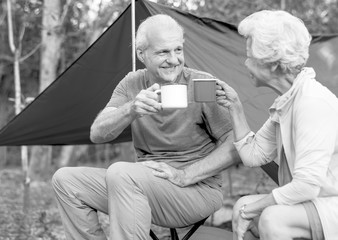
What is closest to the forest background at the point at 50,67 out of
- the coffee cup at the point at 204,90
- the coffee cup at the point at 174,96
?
the coffee cup at the point at 204,90

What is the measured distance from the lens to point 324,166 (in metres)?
2.03

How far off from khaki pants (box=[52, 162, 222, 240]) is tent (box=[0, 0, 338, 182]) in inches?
21.9

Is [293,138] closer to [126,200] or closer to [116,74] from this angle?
[126,200]

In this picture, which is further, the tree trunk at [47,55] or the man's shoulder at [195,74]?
the tree trunk at [47,55]

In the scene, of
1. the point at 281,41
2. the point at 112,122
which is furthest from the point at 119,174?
the point at 281,41

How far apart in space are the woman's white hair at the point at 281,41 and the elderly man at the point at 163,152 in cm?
47

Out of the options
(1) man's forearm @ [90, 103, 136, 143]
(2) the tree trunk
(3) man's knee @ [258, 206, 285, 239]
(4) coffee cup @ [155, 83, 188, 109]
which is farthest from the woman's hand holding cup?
(2) the tree trunk

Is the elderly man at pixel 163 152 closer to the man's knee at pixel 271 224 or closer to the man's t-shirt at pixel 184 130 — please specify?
the man's t-shirt at pixel 184 130

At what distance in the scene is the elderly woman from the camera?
2029 millimetres

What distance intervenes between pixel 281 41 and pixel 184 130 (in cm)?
72

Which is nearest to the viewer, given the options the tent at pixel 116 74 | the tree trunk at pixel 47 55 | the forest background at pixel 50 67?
the tent at pixel 116 74

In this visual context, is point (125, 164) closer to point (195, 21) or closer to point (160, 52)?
point (160, 52)

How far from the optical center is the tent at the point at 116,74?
314 cm

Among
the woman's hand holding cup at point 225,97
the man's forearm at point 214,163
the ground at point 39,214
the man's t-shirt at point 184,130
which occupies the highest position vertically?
the woman's hand holding cup at point 225,97
